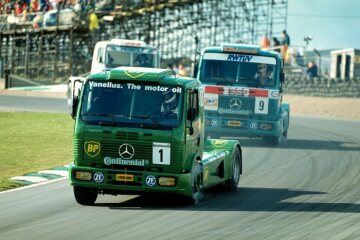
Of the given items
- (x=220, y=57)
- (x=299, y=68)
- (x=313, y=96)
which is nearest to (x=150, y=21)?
(x=299, y=68)

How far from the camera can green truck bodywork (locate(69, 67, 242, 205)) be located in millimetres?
13609

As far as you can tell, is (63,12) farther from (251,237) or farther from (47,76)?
(251,237)

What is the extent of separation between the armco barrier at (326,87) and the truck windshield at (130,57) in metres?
11.6

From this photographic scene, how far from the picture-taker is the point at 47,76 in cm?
5691

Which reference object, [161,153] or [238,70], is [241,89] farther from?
[161,153]

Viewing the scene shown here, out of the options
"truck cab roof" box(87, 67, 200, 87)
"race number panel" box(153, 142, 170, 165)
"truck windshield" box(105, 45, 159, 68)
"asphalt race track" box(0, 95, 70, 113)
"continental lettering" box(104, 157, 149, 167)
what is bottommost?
"asphalt race track" box(0, 95, 70, 113)

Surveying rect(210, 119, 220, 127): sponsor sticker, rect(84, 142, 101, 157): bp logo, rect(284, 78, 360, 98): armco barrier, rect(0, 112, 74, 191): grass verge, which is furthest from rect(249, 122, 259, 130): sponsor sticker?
rect(284, 78, 360, 98): armco barrier

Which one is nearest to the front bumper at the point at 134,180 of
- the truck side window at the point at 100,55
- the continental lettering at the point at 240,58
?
the continental lettering at the point at 240,58

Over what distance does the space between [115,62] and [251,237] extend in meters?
23.2

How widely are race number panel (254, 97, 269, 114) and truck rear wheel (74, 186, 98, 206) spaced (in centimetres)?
1138

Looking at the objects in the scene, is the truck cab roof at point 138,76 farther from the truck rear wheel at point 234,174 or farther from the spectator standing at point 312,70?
the spectator standing at point 312,70

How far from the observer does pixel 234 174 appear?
53.4ft

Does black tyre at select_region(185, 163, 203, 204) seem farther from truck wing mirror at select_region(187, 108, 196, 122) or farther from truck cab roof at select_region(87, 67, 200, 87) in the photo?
truck cab roof at select_region(87, 67, 200, 87)

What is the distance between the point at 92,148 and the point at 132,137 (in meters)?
0.56
